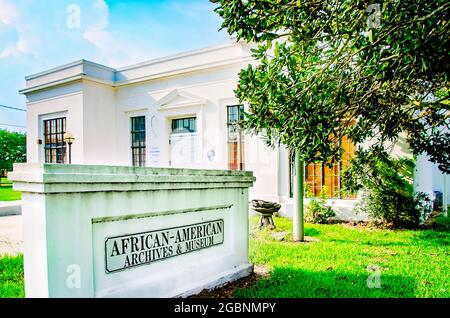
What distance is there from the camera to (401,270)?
463cm

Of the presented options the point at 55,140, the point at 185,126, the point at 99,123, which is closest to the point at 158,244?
the point at 185,126

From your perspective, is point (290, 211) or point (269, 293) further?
point (290, 211)

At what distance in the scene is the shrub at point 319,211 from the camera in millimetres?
8922

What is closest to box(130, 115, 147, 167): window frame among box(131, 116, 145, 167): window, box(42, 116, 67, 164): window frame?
box(131, 116, 145, 167): window

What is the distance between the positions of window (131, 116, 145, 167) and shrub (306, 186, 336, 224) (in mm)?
7845

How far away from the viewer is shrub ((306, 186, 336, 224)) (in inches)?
351

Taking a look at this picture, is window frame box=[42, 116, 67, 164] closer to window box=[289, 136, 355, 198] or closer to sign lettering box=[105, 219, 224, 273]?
window box=[289, 136, 355, 198]

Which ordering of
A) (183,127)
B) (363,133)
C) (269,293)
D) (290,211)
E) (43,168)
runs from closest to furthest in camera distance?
(43,168), (269,293), (363,133), (290,211), (183,127)

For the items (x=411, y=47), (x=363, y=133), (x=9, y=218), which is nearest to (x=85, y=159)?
(x=9, y=218)

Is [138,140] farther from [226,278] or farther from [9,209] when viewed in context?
[226,278]

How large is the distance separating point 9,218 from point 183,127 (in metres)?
6.78

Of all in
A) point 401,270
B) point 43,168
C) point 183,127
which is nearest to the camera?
point 43,168

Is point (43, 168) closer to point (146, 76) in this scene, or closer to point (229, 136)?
point (229, 136)

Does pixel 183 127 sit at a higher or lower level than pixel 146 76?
lower
